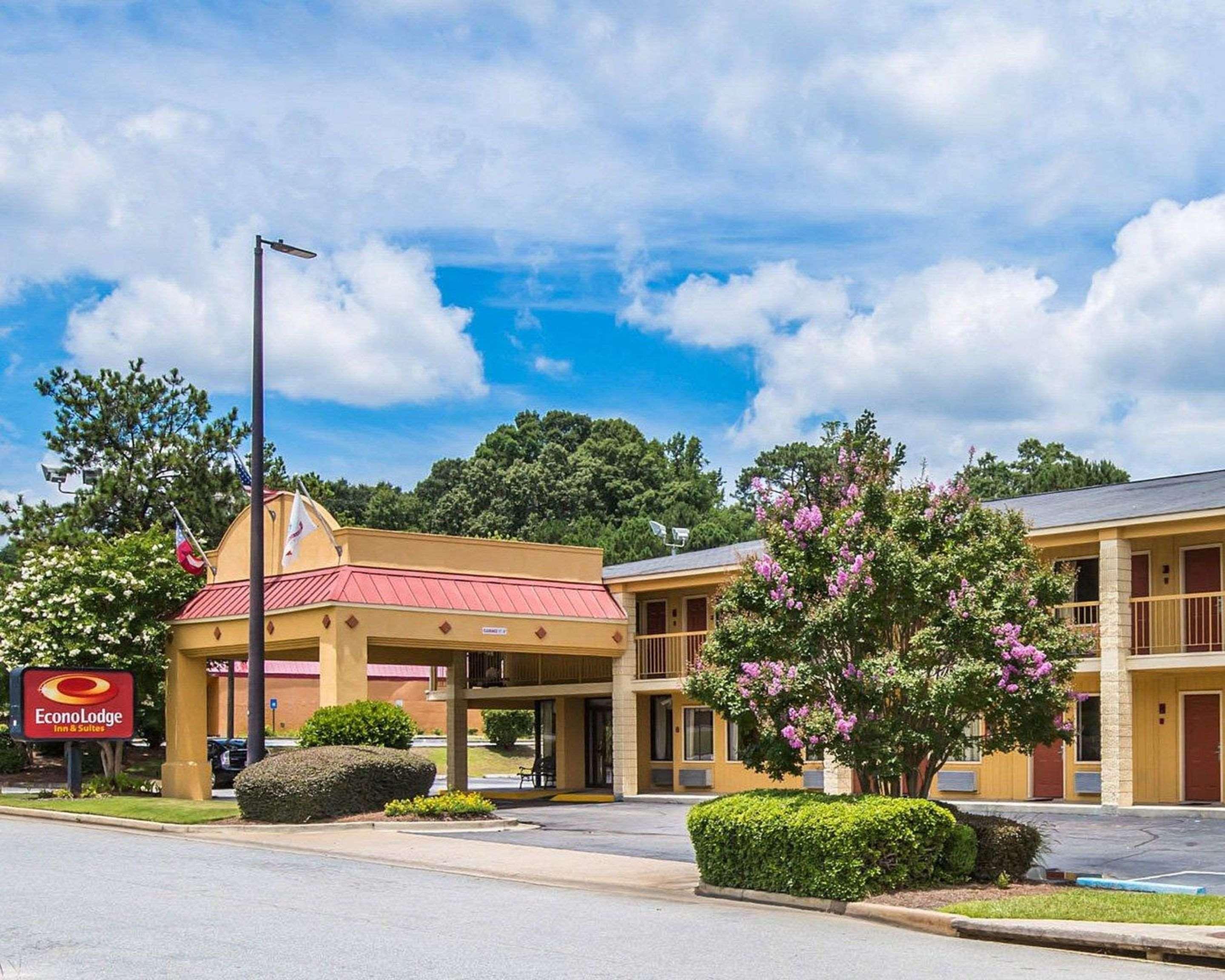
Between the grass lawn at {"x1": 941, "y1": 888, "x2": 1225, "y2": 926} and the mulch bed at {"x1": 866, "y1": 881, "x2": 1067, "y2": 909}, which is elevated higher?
the grass lawn at {"x1": 941, "y1": 888, "x2": 1225, "y2": 926}

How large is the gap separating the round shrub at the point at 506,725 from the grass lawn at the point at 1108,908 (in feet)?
181

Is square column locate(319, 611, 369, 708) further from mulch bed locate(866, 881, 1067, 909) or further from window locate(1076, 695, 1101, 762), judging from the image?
mulch bed locate(866, 881, 1067, 909)

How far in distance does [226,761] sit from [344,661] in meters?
14.2

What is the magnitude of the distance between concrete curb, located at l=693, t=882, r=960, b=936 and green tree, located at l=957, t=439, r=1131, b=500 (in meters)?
47.6

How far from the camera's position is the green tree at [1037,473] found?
2697 inches

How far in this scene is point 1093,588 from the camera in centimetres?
3059

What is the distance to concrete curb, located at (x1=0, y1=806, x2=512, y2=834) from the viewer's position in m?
24.6

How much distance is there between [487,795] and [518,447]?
53.1m

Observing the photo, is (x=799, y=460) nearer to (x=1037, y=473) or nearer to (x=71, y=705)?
(x=1037, y=473)

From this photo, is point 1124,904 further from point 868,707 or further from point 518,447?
point 518,447

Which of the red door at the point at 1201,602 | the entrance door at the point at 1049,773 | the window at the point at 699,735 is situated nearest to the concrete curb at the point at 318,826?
the entrance door at the point at 1049,773

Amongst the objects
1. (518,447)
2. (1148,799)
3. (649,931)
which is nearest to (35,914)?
(649,931)

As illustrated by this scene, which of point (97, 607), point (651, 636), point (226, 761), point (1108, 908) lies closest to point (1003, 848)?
point (1108, 908)

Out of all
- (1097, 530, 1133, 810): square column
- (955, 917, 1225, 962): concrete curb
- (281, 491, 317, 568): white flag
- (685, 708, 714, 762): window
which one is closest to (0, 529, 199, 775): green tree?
(281, 491, 317, 568): white flag
